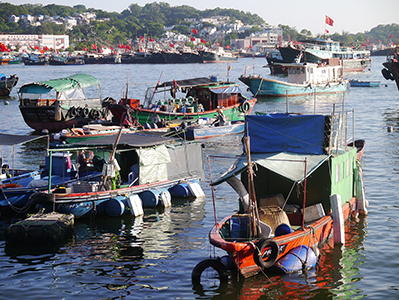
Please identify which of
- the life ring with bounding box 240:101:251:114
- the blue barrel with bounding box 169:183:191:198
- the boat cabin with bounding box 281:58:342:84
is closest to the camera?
the blue barrel with bounding box 169:183:191:198

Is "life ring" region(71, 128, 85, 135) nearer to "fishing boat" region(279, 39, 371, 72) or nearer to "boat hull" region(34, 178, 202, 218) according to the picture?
"boat hull" region(34, 178, 202, 218)

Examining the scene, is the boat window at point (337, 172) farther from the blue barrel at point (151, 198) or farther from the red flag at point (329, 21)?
the red flag at point (329, 21)

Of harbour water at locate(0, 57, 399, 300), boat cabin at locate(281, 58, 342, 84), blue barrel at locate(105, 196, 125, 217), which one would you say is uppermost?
boat cabin at locate(281, 58, 342, 84)

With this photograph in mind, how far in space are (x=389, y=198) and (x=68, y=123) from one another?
2386 cm

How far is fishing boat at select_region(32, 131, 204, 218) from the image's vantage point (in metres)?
18.5

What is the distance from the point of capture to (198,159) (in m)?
23.7

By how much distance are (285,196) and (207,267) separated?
13.8ft

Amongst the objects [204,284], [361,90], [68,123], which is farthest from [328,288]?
[361,90]

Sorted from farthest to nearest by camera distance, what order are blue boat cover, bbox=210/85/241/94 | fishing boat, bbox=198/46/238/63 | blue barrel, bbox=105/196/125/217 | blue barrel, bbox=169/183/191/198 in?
fishing boat, bbox=198/46/238/63 → blue boat cover, bbox=210/85/241/94 → blue barrel, bbox=169/183/191/198 → blue barrel, bbox=105/196/125/217

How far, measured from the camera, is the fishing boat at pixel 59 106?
37.0 meters

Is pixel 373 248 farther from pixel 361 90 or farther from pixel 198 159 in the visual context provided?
pixel 361 90

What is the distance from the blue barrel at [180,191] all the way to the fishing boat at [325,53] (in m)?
65.4

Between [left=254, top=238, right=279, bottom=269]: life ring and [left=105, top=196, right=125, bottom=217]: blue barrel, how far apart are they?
740cm

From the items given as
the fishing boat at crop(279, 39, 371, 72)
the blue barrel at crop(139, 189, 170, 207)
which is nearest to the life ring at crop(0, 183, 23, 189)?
the blue barrel at crop(139, 189, 170, 207)
